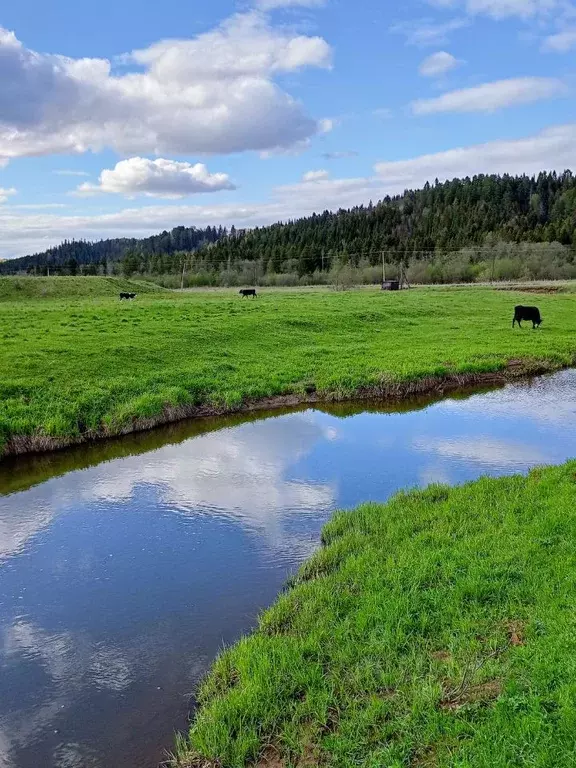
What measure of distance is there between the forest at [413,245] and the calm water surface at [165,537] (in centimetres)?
6015

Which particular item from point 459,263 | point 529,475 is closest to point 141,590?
point 529,475

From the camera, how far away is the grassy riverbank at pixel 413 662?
5.10 m

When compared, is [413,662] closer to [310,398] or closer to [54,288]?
[310,398]

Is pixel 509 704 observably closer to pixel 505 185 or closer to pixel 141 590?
pixel 141 590

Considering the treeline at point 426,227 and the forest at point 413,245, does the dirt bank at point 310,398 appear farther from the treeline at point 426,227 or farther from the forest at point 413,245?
the treeline at point 426,227

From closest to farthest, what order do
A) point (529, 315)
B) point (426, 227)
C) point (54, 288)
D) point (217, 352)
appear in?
point (217, 352)
point (529, 315)
point (54, 288)
point (426, 227)

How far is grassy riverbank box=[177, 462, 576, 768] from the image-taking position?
16.7ft

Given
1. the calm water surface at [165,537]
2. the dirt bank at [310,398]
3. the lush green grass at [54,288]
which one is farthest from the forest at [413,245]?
the calm water surface at [165,537]

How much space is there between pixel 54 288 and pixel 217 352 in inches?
1280

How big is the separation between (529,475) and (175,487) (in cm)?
760

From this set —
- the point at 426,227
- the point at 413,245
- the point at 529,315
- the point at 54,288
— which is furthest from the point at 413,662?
the point at 426,227

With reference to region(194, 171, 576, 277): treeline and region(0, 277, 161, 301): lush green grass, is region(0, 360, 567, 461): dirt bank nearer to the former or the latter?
region(0, 277, 161, 301): lush green grass

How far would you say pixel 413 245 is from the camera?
124 meters

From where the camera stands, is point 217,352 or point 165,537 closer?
point 165,537
